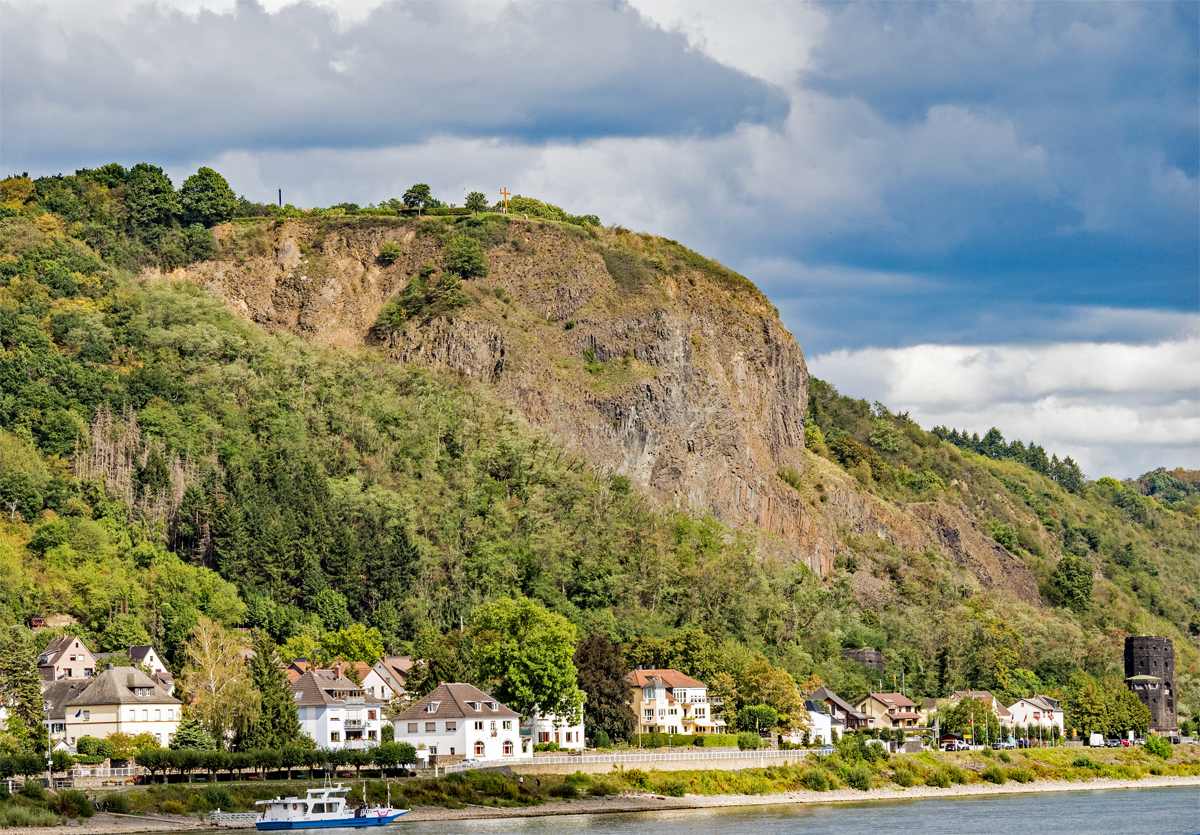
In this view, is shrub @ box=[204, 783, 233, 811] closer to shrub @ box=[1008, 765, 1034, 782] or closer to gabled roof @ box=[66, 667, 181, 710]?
gabled roof @ box=[66, 667, 181, 710]

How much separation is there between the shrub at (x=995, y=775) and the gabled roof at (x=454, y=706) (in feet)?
143

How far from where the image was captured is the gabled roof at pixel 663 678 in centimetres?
12812

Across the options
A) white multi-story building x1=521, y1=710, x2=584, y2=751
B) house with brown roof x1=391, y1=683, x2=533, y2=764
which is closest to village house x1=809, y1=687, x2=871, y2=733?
white multi-story building x1=521, y1=710, x2=584, y2=751

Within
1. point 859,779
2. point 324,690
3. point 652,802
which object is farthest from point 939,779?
point 324,690

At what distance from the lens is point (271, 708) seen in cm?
9819

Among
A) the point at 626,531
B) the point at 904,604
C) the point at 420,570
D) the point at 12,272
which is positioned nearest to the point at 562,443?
the point at 626,531

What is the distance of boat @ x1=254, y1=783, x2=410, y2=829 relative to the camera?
84.6 metres

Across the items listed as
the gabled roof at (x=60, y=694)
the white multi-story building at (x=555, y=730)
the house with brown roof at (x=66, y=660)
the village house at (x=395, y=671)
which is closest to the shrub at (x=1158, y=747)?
the white multi-story building at (x=555, y=730)

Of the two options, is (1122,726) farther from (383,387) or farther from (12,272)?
(12,272)

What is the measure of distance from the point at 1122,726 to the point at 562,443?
6547 centimetres

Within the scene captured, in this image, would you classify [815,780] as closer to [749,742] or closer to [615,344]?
[749,742]

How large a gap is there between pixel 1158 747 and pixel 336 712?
84390 millimetres

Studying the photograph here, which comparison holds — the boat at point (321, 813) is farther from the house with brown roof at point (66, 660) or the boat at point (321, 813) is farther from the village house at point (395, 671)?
the house with brown roof at point (66, 660)

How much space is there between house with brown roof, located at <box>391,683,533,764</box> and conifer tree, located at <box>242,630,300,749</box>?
7966 mm
